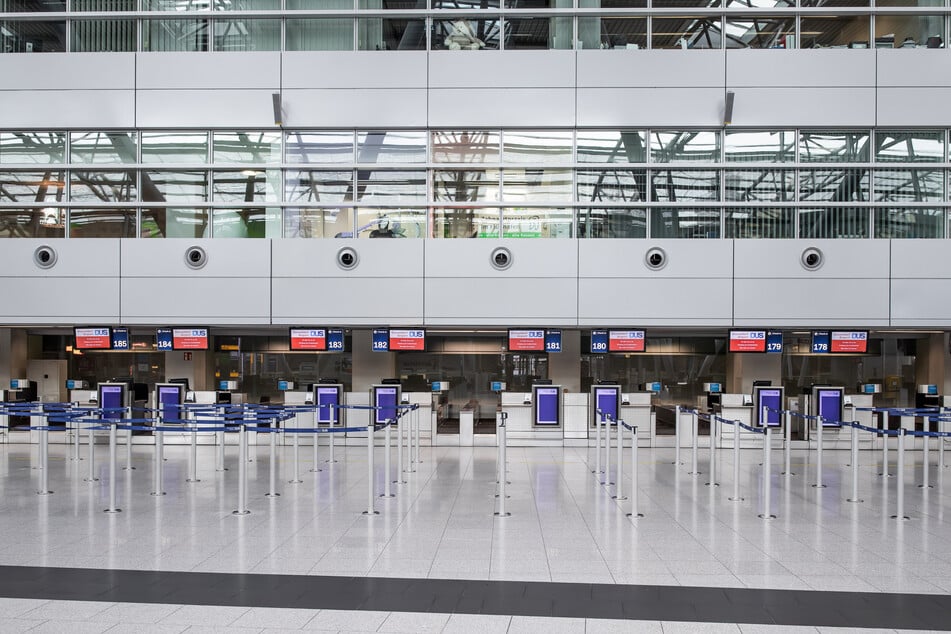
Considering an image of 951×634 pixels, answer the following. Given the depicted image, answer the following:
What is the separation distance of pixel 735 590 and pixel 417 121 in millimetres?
13197

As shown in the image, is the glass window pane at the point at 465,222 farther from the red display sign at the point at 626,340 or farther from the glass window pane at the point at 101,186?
the glass window pane at the point at 101,186

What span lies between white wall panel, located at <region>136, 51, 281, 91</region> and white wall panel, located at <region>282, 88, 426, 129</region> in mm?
711

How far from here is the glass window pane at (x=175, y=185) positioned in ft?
58.8

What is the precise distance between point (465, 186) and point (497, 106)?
185 centimetres

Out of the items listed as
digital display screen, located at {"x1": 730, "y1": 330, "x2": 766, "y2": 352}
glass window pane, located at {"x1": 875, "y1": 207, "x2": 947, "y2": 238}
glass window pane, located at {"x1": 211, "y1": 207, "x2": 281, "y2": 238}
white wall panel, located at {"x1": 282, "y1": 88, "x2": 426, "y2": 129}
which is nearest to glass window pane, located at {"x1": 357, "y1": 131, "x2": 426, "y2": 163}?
white wall panel, located at {"x1": 282, "y1": 88, "x2": 426, "y2": 129}

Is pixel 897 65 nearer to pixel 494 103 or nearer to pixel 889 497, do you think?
pixel 494 103

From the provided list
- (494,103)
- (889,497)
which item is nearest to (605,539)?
(889,497)

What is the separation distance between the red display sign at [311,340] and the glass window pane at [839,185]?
423 inches

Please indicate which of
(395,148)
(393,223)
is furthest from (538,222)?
(395,148)

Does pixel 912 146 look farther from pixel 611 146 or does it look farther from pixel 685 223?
pixel 611 146

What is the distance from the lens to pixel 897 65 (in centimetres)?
1722

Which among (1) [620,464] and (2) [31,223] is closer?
(1) [620,464]

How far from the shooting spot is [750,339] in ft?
56.9

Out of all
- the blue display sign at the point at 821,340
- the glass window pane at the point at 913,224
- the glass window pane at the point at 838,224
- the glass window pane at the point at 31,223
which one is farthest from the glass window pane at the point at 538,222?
the glass window pane at the point at 31,223
